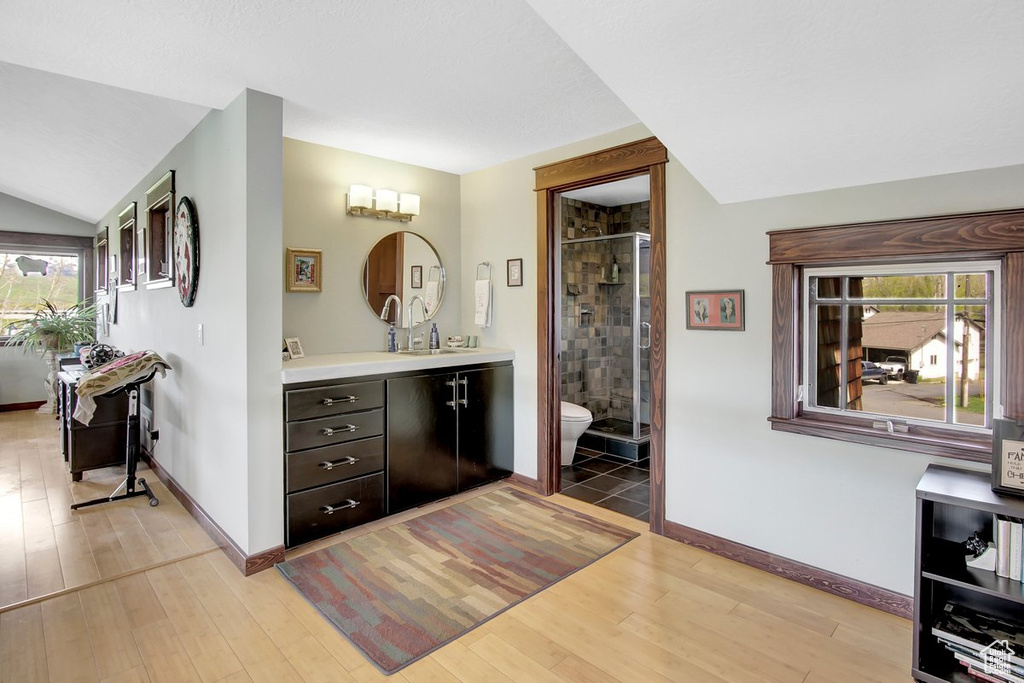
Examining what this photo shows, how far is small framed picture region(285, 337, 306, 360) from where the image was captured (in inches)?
129

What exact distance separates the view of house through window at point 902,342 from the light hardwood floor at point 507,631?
0.90 metres

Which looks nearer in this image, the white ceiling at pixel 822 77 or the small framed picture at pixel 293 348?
the white ceiling at pixel 822 77

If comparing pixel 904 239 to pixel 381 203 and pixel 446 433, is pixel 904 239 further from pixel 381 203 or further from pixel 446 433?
pixel 381 203

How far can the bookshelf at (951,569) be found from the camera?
171 cm

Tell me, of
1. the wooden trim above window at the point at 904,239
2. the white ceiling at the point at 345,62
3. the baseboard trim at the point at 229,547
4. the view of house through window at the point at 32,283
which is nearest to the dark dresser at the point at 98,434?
the baseboard trim at the point at 229,547

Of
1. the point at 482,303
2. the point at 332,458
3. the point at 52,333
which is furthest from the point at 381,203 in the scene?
the point at 52,333

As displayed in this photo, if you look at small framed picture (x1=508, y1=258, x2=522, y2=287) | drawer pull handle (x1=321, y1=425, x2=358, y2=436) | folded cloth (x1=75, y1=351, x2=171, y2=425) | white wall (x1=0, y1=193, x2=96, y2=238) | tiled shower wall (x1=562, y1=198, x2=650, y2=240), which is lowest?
drawer pull handle (x1=321, y1=425, x2=358, y2=436)

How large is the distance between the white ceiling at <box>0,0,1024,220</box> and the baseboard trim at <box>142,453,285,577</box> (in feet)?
7.56

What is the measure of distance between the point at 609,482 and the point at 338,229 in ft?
8.76

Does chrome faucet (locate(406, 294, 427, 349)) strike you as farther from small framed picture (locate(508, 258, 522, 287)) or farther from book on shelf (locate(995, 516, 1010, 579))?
book on shelf (locate(995, 516, 1010, 579))

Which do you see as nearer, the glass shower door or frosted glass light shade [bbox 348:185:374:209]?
frosted glass light shade [bbox 348:185:374:209]

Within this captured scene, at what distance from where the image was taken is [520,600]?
2.38 m

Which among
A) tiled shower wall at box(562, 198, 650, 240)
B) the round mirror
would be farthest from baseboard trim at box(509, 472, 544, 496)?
tiled shower wall at box(562, 198, 650, 240)

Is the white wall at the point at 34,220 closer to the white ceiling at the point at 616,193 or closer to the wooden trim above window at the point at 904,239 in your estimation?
the white ceiling at the point at 616,193
